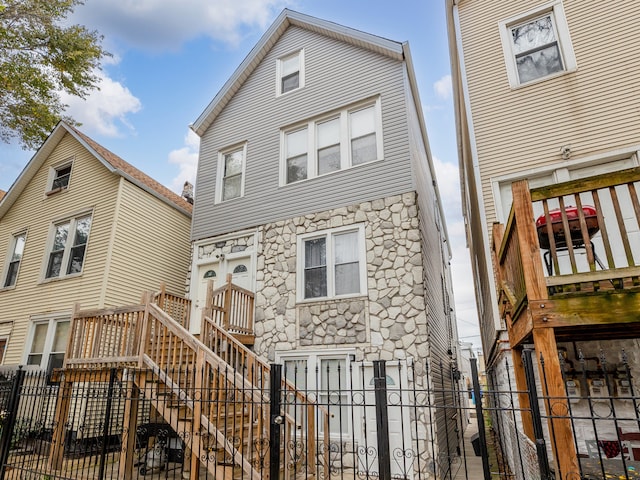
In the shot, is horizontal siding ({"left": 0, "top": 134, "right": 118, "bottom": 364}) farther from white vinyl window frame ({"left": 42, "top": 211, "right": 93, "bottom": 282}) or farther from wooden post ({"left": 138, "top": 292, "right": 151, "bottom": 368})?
wooden post ({"left": 138, "top": 292, "right": 151, "bottom": 368})

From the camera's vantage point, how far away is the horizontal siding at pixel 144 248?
1080 centimetres

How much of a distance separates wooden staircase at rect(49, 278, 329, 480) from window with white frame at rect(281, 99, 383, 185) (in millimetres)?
3536

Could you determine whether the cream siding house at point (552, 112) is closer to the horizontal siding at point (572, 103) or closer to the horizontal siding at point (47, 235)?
the horizontal siding at point (572, 103)

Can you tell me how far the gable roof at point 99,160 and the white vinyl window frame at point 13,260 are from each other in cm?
156

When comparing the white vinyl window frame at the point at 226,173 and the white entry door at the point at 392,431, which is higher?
the white vinyl window frame at the point at 226,173

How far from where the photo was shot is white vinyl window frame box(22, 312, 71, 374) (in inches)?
417

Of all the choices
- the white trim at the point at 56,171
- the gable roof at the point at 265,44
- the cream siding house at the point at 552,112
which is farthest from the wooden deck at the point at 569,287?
the white trim at the point at 56,171

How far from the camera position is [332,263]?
8258 mm

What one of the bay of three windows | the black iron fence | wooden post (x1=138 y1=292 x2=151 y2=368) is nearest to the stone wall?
the black iron fence

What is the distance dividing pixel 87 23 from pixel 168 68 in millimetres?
3758

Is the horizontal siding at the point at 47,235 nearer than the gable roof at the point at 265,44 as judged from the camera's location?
No

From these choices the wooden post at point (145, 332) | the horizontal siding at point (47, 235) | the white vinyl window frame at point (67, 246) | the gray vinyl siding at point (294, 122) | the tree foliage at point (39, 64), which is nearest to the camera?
the wooden post at point (145, 332)

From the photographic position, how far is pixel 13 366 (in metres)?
10.5

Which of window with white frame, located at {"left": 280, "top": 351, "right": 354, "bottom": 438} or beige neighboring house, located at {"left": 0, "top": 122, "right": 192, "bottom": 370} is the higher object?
beige neighboring house, located at {"left": 0, "top": 122, "right": 192, "bottom": 370}
